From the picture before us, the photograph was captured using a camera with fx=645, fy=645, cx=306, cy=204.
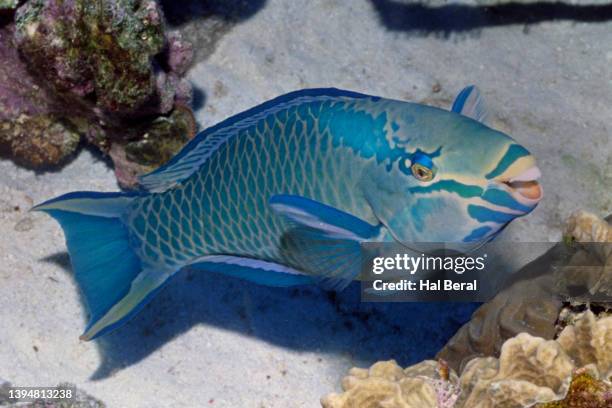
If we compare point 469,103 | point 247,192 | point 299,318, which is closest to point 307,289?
point 299,318

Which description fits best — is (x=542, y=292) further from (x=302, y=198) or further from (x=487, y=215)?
(x=302, y=198)

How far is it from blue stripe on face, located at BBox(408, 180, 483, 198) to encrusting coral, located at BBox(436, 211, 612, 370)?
0.75 m

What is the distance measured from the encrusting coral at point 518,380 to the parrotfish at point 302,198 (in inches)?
17.5

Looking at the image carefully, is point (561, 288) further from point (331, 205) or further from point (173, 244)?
point (173, 244)

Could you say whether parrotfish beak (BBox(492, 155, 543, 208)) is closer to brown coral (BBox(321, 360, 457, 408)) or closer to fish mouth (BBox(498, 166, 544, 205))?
fish mouth (BBox(498, 166, 544, 205))

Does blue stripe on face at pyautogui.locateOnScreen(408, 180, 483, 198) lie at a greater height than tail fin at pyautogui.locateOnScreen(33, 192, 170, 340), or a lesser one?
greater

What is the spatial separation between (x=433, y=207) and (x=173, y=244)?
1386 mm

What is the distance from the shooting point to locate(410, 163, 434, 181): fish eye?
2439 mm

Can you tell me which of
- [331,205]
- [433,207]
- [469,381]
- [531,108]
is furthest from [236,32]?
[469,381]

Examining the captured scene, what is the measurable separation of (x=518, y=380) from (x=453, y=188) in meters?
0.74

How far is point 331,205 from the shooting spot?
2.74 m

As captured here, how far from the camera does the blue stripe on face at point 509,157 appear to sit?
2270 millimetres

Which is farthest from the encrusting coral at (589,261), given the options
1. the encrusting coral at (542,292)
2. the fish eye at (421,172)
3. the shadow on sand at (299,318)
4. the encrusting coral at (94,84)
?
the encrusting coral at (94,84)

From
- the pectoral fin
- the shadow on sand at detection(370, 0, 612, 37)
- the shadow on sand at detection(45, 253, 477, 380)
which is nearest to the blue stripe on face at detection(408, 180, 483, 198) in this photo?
the pectoral fin
